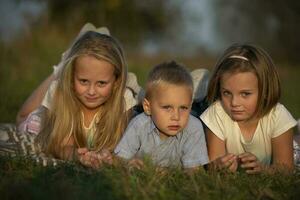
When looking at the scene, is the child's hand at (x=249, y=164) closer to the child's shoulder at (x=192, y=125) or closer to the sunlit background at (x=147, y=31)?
the child's shoulder at (x=192, y=125)

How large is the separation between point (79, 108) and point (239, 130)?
1.28m

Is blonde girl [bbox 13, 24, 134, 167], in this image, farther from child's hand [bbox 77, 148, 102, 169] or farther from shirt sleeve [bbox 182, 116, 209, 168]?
shirt sleeve [bbox 182, 116, 209, 168]

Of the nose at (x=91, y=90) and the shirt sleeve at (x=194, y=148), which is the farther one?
the nose at (x=91, y=90)

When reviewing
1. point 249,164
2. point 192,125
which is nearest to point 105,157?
point 192,125

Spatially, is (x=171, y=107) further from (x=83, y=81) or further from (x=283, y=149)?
(x=283, y=149)

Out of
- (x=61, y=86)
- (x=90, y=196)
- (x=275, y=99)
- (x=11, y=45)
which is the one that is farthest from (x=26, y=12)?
(x=90, y=196)

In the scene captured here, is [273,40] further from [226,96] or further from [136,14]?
[226,96]

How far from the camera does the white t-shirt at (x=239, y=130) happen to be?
4.50 meters

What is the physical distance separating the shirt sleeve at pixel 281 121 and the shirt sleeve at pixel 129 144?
1021 millimetres

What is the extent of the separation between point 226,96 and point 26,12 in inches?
361

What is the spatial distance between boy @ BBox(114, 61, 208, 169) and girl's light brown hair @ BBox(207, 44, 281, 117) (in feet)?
1.13

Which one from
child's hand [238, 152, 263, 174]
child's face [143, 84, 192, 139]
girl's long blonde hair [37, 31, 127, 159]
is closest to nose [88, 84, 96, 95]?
girl's long blonde hair [37, 31, 127, 159]

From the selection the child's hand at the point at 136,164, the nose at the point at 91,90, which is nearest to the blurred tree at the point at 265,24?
the nose at the point at 91,90

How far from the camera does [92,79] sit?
455 cm
